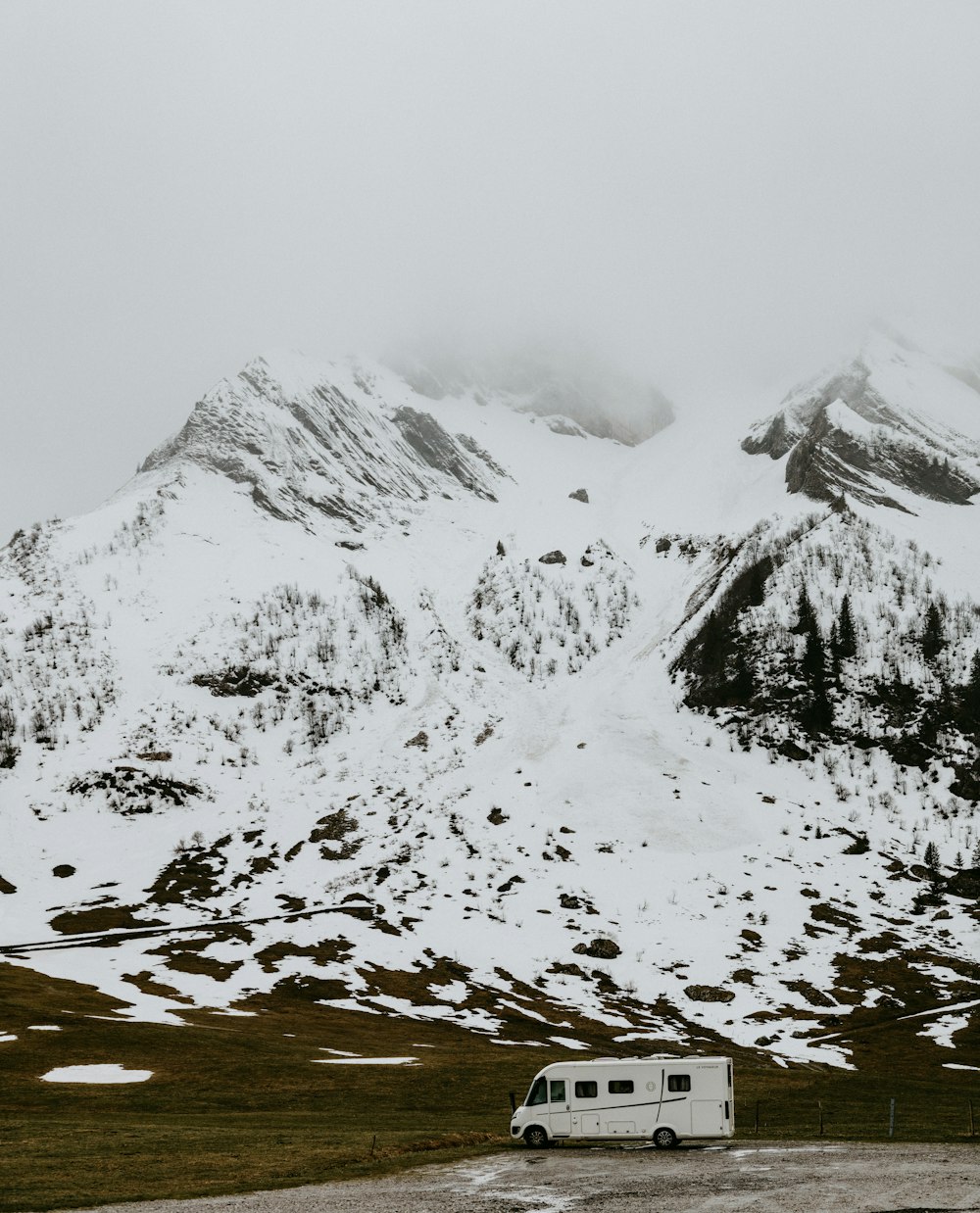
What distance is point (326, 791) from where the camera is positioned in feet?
438

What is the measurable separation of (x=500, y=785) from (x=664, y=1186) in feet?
348

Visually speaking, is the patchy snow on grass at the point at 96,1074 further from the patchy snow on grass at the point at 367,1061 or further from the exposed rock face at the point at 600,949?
the exposed rock face at the point at 600,949

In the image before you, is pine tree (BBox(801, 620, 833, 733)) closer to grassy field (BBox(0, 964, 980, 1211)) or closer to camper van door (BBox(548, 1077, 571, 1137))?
grassy field (BBox(0, 964, 980, 1211))

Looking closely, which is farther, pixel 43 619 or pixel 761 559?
pixel 761 559

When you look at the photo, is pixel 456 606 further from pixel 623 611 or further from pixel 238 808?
pixel 238 808

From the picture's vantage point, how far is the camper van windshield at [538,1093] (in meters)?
38.3

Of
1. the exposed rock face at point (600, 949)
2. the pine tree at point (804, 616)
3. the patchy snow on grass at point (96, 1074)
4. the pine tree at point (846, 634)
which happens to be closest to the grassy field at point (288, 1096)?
the patchy snow on grass at point (96, 1074)

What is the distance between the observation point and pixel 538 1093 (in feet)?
126

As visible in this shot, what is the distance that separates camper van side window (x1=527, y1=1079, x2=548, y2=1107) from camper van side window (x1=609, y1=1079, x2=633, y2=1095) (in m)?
2.64

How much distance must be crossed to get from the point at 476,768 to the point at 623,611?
71.3 metres

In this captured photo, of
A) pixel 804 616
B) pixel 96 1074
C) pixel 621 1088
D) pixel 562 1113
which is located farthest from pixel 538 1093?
pixel 804 616

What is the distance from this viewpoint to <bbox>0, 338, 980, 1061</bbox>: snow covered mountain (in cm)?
8938

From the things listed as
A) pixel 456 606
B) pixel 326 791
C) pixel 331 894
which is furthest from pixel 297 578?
pixel 331 894

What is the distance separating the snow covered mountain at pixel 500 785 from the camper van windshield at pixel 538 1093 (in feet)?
132
